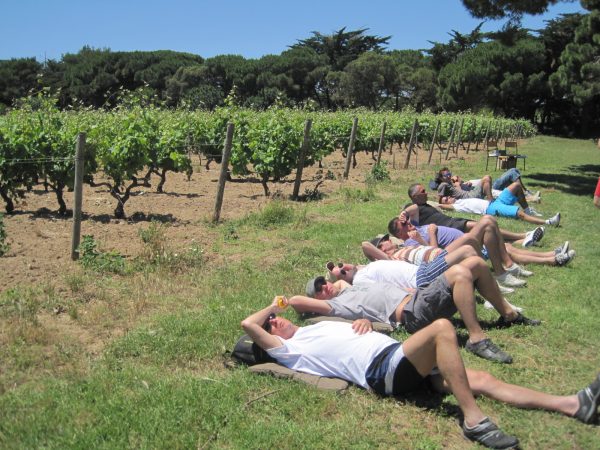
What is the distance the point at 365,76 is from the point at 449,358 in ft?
168

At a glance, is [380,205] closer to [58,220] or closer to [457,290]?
[58,220]

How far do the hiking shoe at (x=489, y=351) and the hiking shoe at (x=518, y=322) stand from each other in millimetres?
645

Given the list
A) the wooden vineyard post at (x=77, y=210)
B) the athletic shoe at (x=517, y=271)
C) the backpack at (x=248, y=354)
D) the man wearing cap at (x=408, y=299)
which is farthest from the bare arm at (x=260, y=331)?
the wooden vineyard post at (x=77, y=210)

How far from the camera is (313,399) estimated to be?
136 inches

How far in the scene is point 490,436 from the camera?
2998 millimetres

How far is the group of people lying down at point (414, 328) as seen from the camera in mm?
3204

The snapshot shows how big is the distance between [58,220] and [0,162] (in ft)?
4.34

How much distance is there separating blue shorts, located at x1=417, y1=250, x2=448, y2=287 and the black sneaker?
69.1 inches

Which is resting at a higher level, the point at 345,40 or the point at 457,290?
the point at 345,40

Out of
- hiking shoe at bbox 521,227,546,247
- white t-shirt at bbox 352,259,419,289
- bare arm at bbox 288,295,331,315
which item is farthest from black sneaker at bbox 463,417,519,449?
hiking shoe at bbox 521,227,546,247

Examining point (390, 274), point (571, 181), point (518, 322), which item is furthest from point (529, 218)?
point (571, 181)

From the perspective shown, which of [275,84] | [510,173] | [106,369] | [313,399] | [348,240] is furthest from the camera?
[275,84]

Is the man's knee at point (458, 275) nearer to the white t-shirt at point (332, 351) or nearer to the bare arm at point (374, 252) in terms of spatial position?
the white t-shirt at point (332, 351)

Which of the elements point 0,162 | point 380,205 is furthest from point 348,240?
point 0,162
